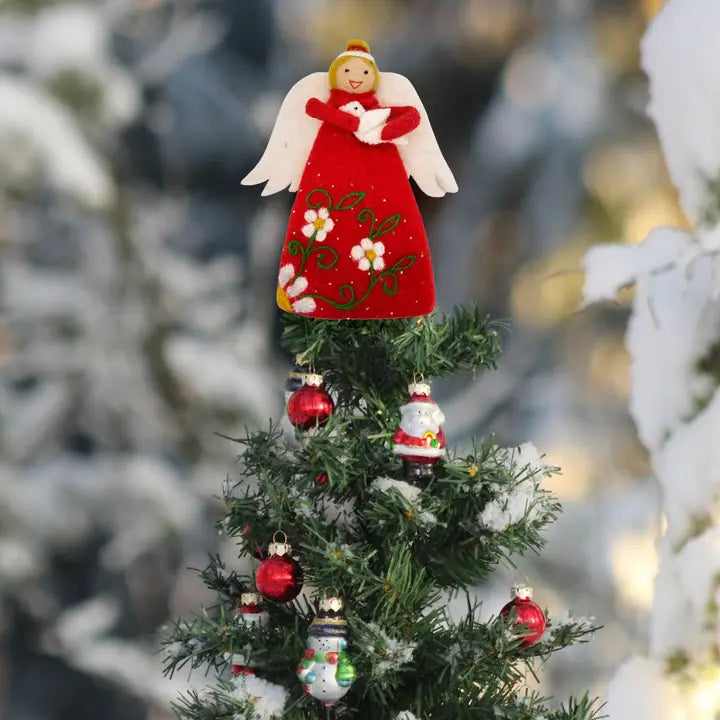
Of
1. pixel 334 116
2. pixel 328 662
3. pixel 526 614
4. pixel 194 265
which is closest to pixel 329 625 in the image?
pixel 328 662

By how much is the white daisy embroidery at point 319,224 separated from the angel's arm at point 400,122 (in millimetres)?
77

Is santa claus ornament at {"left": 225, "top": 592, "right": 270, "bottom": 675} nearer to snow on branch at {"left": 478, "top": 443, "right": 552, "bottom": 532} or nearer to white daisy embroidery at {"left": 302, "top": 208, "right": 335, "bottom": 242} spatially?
snow on branch at {"left": 478, "top": 443, "right": 552, "bottom": 532}

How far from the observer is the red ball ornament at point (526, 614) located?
0.64 m

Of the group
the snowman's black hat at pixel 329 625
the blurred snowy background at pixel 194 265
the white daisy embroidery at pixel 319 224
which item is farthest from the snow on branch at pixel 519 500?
the blurred snowy background at pixel 194 265

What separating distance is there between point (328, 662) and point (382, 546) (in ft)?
0.31

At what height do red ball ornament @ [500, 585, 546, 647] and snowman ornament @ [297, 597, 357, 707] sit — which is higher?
red ball ornament @ [500, 585, 546, 647]

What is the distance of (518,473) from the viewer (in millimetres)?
665

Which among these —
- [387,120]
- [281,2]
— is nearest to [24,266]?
[281,2]

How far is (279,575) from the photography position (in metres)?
0.65

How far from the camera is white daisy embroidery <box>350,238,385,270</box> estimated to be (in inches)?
28.2

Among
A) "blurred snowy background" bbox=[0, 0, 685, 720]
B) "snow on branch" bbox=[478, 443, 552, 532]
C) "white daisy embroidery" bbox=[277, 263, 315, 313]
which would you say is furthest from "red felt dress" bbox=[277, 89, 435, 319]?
"blurred snowy background" bbox=[0, 0, 685, 720]

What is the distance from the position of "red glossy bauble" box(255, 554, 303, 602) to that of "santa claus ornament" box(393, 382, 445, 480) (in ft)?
0.34

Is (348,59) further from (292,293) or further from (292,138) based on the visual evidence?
(292,293)

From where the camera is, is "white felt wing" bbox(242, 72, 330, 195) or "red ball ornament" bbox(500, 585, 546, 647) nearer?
"red ball ornament" bbox(500, 585, 546, 647)
